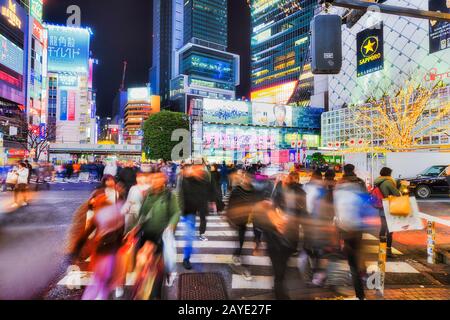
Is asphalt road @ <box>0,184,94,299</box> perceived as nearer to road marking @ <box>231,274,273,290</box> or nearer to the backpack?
road marking @ <box>231,274,273,290</box>

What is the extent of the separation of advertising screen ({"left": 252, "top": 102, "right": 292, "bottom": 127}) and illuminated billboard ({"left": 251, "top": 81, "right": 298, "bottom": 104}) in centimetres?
3634

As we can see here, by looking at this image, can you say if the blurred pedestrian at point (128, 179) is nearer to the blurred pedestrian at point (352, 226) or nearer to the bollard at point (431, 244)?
the blurred pedestrian at point (352, 226)

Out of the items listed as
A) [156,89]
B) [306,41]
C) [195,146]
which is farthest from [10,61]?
[156,89]

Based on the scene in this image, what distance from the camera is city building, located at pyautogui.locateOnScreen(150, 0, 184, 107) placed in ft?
568

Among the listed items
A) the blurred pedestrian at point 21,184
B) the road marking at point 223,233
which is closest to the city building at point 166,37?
the blurred pedestrian at point 21,184

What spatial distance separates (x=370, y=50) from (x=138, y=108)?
126 meters

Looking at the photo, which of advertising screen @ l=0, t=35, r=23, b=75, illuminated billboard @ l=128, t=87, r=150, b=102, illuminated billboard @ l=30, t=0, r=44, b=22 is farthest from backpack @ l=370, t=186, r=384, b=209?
illuminated billboard @ l=128, t=87, r=150, b=102

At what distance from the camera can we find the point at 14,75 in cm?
5316

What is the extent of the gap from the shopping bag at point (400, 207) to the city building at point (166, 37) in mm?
168200

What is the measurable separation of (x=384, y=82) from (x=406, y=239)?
4485 cm

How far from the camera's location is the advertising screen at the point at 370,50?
47.0m

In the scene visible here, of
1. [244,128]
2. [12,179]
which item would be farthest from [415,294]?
[244,128]

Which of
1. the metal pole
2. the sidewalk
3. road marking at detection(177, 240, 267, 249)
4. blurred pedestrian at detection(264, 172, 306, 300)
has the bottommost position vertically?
road marking at detection(177, 240, 267, 249)
